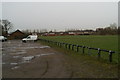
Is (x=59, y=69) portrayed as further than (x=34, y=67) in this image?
No

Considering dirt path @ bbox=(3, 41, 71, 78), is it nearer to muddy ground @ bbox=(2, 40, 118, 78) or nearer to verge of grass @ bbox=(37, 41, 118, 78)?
muddy ground @ bbox=(2, 40, 118, 78)

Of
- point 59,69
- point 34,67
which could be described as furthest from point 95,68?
point 34,67

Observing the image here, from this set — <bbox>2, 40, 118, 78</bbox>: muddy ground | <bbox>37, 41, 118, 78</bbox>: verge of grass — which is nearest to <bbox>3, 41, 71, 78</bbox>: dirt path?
<bbox>2, 40, 118, 78</bbox>: muddy ground

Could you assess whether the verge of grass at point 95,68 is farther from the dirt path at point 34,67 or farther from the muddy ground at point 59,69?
the dirt path at point 34,67

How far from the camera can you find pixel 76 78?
6.45 m

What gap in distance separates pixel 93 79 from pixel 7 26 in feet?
264

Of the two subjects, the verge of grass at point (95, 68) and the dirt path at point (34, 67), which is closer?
the verge of grass at point (95, 68)

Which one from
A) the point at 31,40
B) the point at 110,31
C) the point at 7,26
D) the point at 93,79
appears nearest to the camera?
the point at 93,79

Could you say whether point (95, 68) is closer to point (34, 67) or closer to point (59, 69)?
point (59, 69)

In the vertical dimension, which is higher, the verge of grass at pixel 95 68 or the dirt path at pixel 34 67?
the verge of grass at pixel 95 68

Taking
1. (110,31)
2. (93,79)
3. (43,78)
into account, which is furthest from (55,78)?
(110,31)

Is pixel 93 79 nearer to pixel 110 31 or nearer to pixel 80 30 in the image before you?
pixel 110 31

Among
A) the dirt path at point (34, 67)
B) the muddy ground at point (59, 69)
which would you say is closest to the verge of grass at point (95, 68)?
→ the muddy ground at point (59, 69)

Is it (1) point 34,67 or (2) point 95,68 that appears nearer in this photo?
(2) point 95,68
